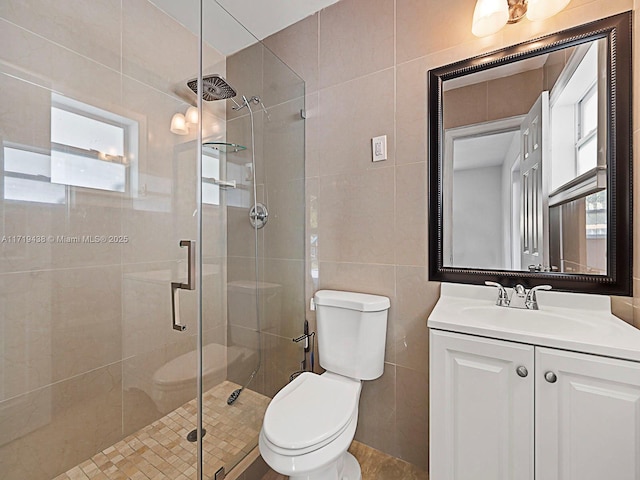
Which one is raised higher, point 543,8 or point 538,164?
point 543,8

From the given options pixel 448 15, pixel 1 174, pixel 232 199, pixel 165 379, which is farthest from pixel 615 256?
pixel 1 174

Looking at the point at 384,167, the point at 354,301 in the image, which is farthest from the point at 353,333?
the point at 384,167

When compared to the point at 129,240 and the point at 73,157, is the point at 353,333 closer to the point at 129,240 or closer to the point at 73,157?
the point at 129,240

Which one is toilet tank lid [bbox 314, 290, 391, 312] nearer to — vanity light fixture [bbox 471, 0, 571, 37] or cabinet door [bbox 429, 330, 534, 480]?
cabinet door [bbox 429, 330, 534, 480]

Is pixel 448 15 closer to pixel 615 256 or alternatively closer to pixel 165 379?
pixel 615 256

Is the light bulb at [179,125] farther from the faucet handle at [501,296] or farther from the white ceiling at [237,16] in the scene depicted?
the faucet handle at [501,296]

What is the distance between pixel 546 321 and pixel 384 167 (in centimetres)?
98

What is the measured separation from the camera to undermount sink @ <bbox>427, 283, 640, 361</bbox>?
35.0 inches

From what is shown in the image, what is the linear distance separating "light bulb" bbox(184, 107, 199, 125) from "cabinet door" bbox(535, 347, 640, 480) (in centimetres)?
158

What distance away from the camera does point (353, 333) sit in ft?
4.96

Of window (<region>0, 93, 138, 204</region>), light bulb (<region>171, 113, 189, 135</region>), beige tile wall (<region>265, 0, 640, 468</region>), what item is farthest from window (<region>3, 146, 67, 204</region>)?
beige tile wall (<region>265, 0, 640, 468</region>)

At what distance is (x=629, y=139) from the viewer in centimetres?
111

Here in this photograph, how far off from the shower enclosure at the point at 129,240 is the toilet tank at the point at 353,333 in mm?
343

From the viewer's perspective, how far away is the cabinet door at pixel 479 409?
96cm
